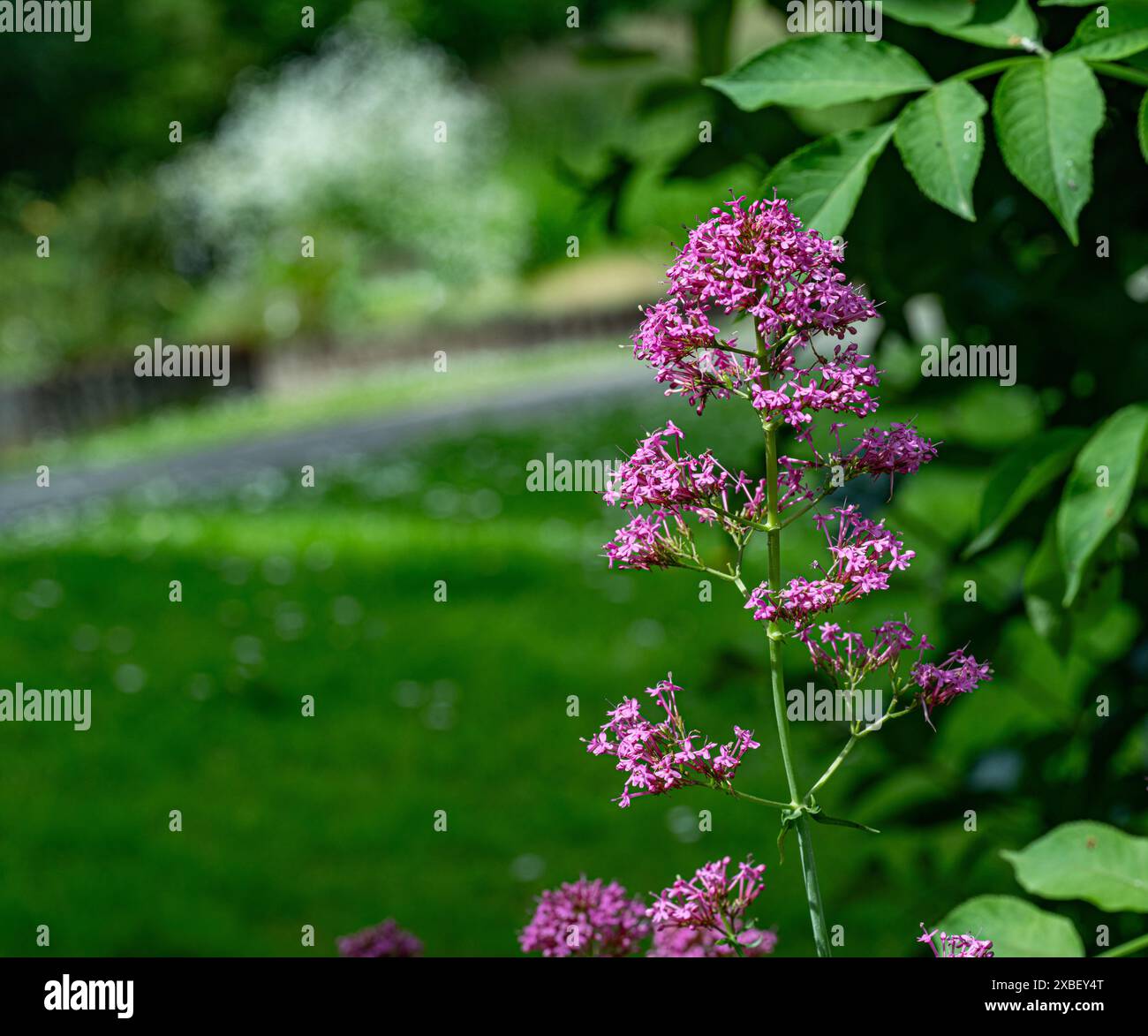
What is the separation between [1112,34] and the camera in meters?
1.59

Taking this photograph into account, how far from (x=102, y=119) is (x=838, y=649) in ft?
83.0

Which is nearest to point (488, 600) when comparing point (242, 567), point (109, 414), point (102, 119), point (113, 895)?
point (242, 567)

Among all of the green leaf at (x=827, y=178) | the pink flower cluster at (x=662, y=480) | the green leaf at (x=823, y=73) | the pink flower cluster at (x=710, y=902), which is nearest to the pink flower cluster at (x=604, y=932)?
the pink flower cluster at (x=710, y=902)

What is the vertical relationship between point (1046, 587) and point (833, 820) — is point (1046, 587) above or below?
above

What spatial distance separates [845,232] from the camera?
2.21 metres

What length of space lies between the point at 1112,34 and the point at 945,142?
0.78 feet

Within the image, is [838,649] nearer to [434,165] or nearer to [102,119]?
[434,165]

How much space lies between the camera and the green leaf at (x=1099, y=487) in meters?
1.66

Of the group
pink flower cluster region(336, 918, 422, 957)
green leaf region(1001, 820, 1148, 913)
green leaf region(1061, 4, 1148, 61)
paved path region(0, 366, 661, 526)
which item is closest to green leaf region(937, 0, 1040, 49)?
green leaf region(1061, 4, 1148, 61)

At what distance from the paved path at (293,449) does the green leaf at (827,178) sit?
959cm

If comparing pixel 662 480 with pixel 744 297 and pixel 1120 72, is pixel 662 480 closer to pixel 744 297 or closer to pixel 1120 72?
pixel 744 297

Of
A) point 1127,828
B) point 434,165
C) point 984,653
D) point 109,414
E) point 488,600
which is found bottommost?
→ point 1127,828

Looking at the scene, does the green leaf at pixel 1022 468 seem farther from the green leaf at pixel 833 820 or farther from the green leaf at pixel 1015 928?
the green leaf at pixel 833 820

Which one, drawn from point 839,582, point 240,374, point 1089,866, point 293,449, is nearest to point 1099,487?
point 1089,866
